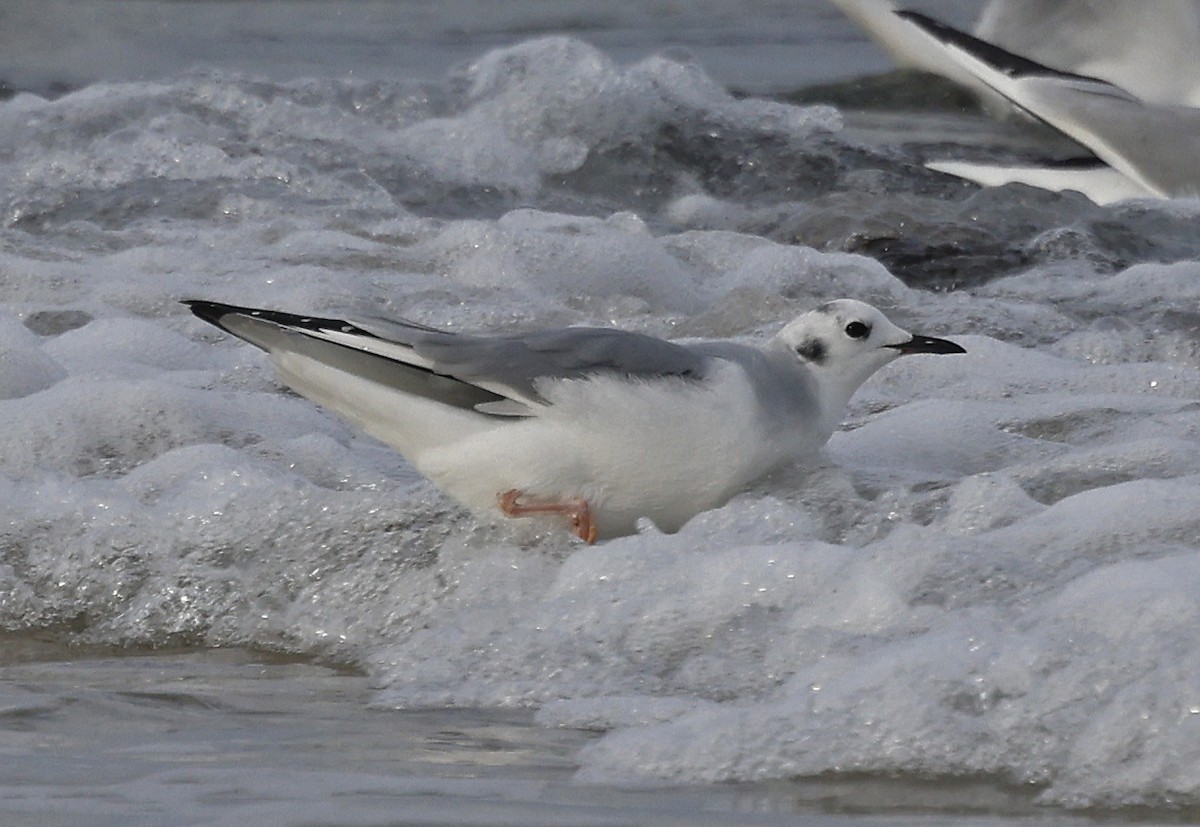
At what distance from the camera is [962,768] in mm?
2801

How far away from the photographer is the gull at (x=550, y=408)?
149 inches

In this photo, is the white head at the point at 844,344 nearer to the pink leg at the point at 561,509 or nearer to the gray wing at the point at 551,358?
the gray wing at the point at 551,358

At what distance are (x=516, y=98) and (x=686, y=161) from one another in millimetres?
1060

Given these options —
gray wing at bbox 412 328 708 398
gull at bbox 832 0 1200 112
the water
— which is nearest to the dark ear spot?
the water

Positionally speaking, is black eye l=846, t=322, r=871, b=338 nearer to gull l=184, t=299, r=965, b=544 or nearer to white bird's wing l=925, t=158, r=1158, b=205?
gull l=184, t=299, r=965, b=544

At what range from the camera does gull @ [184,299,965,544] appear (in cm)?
378

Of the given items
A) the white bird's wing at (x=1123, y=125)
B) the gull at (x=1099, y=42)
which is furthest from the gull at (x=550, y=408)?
the gull at (x=1099, y=42)

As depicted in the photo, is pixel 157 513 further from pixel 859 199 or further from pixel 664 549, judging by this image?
pixel 859 199

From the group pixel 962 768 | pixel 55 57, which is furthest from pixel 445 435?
pixel 55 57

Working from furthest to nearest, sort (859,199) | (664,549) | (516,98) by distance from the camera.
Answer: (516,98) < (859,199) < (664,549)

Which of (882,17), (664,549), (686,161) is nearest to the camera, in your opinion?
(664,549)

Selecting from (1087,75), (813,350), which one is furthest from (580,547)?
(1087,75)

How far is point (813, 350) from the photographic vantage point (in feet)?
13.8

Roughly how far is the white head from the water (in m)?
0.18
